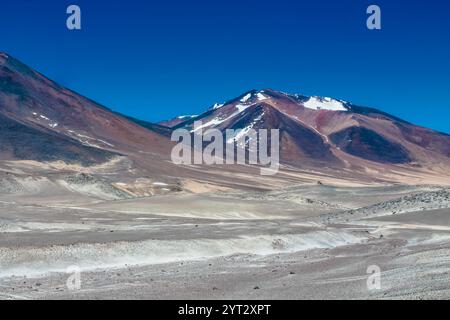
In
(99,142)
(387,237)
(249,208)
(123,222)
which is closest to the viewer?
(387,237)

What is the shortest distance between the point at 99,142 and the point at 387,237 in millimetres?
145424

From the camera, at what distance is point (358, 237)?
125ft

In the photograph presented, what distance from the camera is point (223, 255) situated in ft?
96.9

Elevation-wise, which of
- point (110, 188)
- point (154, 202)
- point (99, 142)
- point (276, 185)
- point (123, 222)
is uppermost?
point (99, 142)

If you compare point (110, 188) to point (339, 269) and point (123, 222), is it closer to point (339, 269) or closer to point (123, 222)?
point (123, 222)

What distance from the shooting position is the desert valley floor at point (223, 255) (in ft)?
60.7

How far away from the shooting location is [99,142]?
177 metres

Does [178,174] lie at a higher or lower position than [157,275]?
higher

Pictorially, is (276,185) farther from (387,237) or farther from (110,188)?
(387,237)

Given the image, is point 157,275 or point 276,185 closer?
point 157,275

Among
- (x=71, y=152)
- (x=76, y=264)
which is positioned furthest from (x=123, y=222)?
(x=71, y=152)

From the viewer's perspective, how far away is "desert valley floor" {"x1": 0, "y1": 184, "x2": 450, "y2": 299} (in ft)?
60.7
